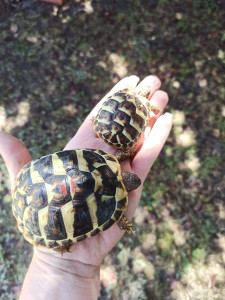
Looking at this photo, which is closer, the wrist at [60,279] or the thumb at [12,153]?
the wrist at [60,279]

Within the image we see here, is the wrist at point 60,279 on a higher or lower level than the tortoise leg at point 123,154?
lower

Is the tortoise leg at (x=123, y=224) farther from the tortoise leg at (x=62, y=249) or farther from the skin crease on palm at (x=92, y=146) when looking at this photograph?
the tortoise leg at (x=62, y=249)

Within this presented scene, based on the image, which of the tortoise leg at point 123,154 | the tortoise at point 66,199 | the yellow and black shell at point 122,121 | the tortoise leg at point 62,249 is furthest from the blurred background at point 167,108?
the tortoise at point 66,199

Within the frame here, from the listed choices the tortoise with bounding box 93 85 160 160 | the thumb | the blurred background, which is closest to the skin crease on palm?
the thumb

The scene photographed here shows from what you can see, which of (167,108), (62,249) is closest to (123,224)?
(62,249)

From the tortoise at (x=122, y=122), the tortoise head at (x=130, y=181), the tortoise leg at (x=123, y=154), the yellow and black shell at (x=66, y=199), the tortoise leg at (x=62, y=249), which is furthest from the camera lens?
the tortoise at (x=122, y=122)

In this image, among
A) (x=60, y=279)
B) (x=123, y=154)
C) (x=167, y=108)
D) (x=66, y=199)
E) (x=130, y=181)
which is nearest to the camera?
(x=66, y=199)

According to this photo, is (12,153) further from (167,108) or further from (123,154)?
(167,108)
